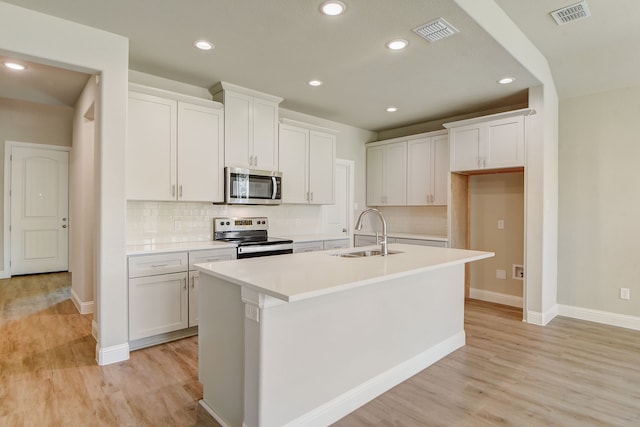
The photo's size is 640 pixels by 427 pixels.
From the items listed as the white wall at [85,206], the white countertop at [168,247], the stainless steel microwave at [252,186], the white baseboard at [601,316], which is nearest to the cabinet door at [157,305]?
the white countertop at [168,247]

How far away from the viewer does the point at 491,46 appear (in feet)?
9.29

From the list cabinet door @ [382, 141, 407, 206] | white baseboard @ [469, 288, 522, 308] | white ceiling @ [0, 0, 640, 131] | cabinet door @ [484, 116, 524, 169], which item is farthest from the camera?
cabinet door @ [382, 141, 407, 206]

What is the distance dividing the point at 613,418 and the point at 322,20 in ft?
10.4

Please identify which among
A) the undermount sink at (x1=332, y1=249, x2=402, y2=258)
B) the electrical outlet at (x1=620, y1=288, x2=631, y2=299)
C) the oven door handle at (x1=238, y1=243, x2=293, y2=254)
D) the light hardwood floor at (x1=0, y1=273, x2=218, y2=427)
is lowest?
the light hardwood floor at (x1=0, y1=273, x2=218, y2=427)

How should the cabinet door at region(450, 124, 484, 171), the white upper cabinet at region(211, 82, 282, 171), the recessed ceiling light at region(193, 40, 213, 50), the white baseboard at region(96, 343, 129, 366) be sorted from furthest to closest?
the cabinet door at region(450, 124, 484, 171) < the white upper cabinet at region(211, 82, 282, 171) < the recessed ceiling light at region(193, 40, 213, 50) < the white baseboard at region(96, 343, 129, 366)

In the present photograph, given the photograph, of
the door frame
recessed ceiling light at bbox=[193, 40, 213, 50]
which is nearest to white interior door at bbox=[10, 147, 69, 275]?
the door frame

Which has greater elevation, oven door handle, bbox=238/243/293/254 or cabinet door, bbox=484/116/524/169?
cabinet door, bbox=484/116/524/169

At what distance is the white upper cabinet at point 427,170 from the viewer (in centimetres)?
488

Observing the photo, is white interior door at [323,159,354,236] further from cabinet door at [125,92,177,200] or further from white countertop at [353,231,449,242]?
cabinet door at [125,92,177,200]

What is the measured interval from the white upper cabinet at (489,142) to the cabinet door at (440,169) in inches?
9.4

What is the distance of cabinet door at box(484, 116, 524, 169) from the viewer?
13.0 feet

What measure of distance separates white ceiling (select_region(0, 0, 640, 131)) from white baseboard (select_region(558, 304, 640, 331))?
2498 mm

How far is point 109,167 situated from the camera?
2750mm

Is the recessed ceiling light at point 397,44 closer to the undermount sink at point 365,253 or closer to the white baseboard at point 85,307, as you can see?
the undermount sink at point 365,253
